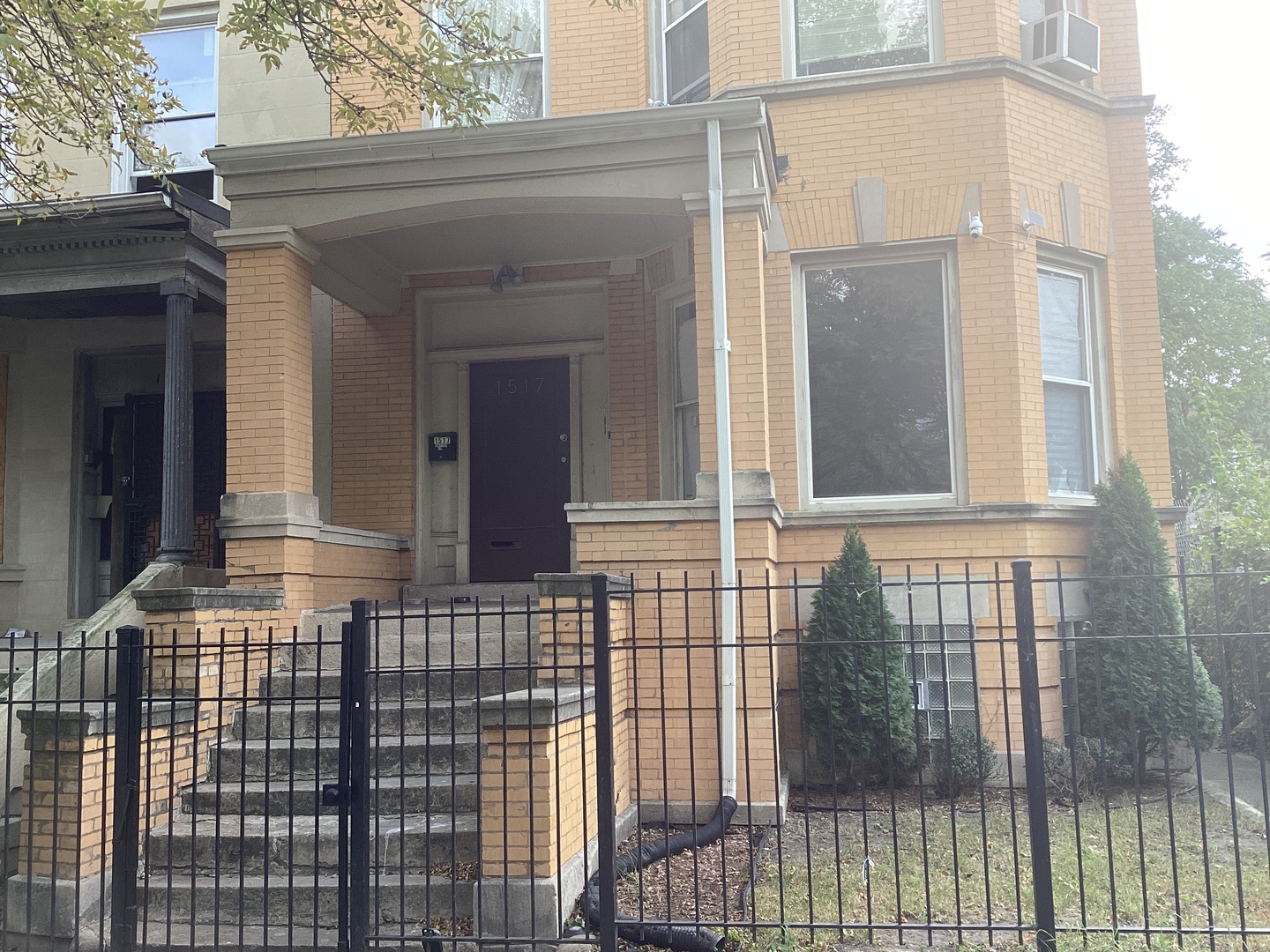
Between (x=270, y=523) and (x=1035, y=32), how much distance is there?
731cm

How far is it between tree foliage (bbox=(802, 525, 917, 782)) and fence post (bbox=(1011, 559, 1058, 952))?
2.32 meters

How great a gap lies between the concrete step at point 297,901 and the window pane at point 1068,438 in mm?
5829

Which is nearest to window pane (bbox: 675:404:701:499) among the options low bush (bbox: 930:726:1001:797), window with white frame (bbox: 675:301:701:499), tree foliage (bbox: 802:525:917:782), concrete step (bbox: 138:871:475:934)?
window with white frame (bbox: 675:301:701:499)

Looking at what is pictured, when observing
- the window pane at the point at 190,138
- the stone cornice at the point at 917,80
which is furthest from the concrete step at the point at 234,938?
the window pane at the point at 190,138

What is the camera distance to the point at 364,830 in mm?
4871

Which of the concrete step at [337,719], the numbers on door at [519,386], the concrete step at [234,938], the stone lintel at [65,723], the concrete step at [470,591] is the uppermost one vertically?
the numbers on door at [519,386]

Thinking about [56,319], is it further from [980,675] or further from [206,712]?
[980,675]

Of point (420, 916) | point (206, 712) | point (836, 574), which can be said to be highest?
point (836, 574)

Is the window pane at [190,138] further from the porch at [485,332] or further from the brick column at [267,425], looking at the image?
the brick column at [267,425]

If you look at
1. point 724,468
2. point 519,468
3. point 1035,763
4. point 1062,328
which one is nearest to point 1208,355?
point 1062,328

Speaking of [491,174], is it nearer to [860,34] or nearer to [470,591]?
[470,591]

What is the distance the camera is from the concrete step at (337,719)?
6246 millimetres

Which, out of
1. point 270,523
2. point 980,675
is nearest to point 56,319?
point 270,523

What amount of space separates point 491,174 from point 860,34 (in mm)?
3600
